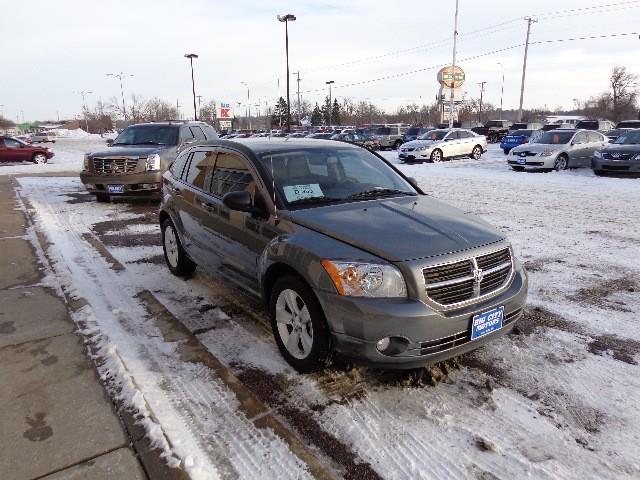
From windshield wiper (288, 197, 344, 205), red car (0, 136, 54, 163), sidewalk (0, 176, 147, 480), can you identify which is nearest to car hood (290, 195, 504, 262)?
windshield wiper (288, 197, 344, 205)

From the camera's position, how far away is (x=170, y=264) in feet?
19.2

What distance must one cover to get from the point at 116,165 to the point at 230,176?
714 cm

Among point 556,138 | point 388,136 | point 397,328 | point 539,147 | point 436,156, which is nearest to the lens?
point 397,328

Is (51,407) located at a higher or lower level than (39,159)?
lower

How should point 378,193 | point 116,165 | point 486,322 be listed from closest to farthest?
point 486,322
point 378,193
point 116,165

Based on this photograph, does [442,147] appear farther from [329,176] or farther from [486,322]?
[486,322]

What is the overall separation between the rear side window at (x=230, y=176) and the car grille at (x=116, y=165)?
6.51 meters

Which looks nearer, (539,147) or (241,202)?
(241,202)

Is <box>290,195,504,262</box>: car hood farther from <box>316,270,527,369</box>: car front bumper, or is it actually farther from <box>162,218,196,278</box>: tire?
<box>162,218,196,278</box>: tire

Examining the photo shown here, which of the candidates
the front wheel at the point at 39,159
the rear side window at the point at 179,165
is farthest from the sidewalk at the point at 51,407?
the front wheel at the point at 39,159

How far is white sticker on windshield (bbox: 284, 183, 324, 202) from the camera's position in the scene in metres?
3.82

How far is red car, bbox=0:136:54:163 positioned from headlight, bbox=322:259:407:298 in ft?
91.3

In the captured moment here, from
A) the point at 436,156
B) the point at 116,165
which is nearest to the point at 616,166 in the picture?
the point at 436,156

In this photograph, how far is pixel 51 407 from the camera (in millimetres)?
3057
